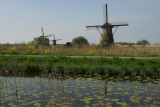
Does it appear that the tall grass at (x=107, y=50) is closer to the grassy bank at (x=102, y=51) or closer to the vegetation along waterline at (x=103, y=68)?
the grassy bank at (x=102, y=51)

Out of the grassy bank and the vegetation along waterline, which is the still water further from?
→ the grassy bank

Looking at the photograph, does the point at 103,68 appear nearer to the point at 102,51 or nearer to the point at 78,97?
the point at 78,97

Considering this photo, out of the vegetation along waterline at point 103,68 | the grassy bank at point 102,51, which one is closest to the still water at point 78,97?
the vegetation along waterline at point 103,68

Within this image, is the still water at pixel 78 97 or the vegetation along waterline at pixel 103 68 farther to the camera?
the vegetation along waterline at pixel 103 68

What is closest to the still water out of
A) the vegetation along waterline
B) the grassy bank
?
the vegetation along waterline

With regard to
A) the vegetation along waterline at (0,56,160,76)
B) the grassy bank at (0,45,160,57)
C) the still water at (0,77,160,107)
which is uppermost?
the grassy bank at (0,45,160,57)

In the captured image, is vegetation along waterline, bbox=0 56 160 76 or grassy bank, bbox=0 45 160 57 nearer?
vegetation along waterline, bbox=0 56 160 76

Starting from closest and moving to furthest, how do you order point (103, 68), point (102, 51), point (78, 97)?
point (78, 97), point (103, 68), point (102, 51)

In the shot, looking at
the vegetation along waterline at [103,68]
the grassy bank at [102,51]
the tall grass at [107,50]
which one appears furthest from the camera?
the tall grass at [107,50]

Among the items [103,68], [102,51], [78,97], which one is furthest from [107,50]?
[78,97]

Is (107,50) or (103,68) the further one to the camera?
(107,50)

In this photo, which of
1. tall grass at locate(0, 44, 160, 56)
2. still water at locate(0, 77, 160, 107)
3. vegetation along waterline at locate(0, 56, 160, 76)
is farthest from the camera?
tall grass at locate(0, 44, 160, 56)

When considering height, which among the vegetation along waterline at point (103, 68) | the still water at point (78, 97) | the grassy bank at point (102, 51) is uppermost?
the grassy bank at point (102, 51)

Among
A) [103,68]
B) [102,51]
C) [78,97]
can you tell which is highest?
[102,51]
